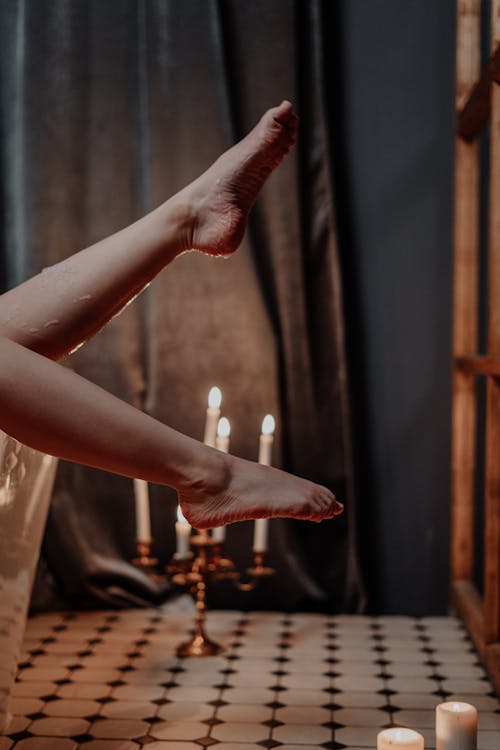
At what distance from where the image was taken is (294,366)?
2291 millimetres

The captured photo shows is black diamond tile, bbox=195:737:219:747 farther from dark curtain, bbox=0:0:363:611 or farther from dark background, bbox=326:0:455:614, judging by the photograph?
dark background, bbox=326:0:455:614

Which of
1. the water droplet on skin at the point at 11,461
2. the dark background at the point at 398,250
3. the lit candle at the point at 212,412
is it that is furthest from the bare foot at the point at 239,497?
the dark background at the point at 398,250

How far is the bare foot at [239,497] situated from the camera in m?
1.27

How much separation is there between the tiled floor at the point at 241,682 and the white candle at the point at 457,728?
32 cm

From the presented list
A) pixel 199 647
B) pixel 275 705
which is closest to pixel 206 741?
pixel 275 705

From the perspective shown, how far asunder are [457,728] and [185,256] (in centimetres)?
141

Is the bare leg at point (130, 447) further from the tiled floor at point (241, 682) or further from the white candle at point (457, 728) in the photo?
the tiled floor at point (241, 682)

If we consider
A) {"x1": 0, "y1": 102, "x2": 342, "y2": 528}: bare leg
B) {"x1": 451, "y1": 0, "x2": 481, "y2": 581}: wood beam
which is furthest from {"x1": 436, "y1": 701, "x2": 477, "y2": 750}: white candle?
{"x1": 451, "y1": 0, "x2": 481, "y2": 581}: wood beam

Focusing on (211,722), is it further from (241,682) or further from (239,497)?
(239,497)

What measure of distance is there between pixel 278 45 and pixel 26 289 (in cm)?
117

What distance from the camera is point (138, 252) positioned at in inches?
55.6

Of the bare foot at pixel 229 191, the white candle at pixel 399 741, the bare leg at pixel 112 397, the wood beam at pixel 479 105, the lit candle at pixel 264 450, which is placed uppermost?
the wood beam at pixel 479 105

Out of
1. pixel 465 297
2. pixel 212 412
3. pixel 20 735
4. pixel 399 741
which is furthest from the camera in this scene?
pixel 465 297

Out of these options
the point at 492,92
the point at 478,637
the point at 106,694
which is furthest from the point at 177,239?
the point at 478,637
